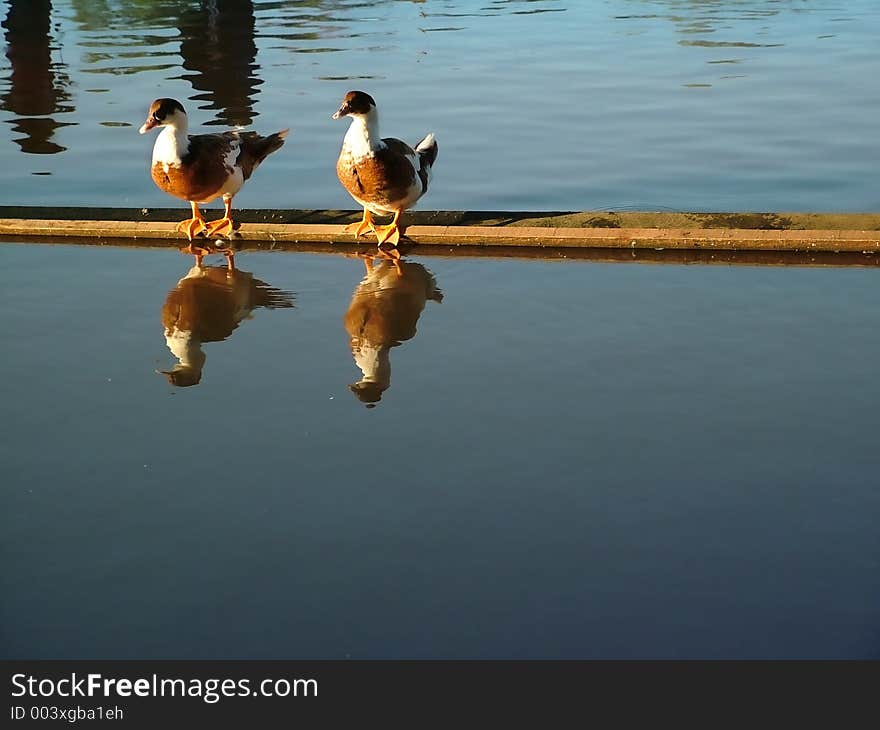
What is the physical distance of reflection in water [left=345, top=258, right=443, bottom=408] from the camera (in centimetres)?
715

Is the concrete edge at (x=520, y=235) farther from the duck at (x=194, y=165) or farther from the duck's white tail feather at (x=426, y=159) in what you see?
the duck's white tail feather at (x=426, y=159)

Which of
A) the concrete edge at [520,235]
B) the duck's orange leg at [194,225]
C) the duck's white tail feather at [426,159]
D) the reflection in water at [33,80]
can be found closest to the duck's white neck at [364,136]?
the duck's white tail feather at [426,159]

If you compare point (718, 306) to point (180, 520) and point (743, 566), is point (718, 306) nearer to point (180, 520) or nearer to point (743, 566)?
point (743, 566)

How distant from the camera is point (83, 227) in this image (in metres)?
9.92

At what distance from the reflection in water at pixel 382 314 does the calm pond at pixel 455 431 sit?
1.2 inches

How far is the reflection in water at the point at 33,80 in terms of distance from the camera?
46.9 feet

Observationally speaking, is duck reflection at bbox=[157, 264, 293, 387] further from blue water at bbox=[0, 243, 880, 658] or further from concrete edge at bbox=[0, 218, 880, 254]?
concrete edge at bbox=[0, 218, 880, 254]

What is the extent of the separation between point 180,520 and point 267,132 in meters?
8.69

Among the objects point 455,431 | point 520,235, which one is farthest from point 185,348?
point 520,235

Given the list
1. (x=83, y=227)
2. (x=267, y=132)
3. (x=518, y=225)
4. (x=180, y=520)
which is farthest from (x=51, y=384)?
(x=267, y=132)

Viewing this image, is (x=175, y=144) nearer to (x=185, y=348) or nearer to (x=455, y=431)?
(x=185, y=348)

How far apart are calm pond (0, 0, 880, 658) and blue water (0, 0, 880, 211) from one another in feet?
0.31

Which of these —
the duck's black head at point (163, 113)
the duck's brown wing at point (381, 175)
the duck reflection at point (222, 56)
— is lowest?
the duck's brown wing at point (381, 175)

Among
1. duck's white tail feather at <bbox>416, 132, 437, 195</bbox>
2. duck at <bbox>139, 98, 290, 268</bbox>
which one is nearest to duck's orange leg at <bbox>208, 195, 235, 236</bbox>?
duck at <bbox>139, 98, 290, 268</bbox>
